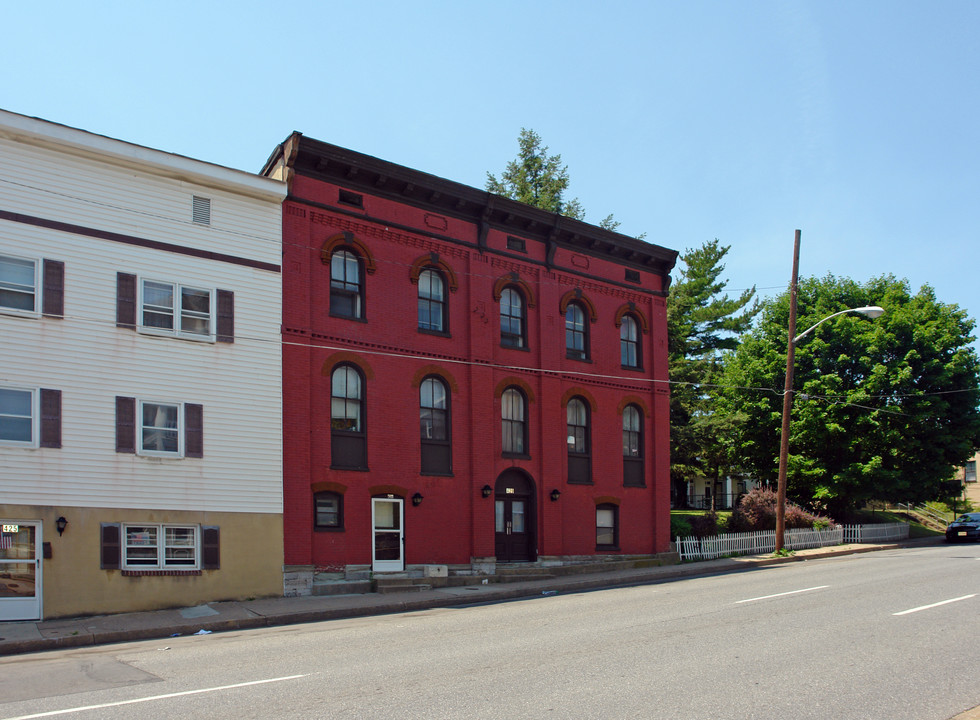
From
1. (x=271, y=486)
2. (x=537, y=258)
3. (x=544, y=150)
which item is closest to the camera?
(x=271, y=486)

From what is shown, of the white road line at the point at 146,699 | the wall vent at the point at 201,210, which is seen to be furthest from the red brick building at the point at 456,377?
the white road line at the point at 146,699

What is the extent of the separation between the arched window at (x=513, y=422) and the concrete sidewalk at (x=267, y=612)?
390 cm

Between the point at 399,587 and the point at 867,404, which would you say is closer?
the point at 399,587

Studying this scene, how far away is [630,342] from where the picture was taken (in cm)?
2903

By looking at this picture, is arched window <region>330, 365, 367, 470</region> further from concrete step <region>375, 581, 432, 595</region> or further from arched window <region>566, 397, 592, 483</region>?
arched window <region>566, 397, 592, 483</region>

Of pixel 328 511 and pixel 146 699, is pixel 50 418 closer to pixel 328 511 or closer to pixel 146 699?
pixel 328 511

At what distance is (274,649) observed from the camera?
481 inches

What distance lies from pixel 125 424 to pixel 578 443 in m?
13.6

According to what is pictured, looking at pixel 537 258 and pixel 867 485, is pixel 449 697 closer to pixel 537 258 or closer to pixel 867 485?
pixel 537 258

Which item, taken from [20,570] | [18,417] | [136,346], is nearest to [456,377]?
[136,346]

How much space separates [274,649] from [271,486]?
311 inches

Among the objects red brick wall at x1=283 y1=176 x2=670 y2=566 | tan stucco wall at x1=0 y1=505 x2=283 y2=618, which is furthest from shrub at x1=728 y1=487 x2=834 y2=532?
tan stucco wall at x1=0 y1=505 x2=283 y2=618

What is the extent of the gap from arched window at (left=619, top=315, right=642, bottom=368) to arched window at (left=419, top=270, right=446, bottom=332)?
23.6 feet

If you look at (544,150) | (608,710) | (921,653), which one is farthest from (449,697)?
(544,150)
